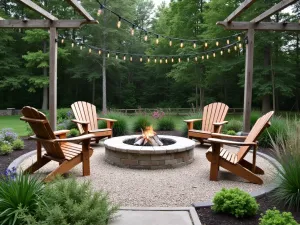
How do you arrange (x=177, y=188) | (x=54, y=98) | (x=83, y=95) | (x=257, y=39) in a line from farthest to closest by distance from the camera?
1. (x=83, y=95)
2. (x=257, y=39)
3. (x=54, y=98)
4. (x=177, y=188)

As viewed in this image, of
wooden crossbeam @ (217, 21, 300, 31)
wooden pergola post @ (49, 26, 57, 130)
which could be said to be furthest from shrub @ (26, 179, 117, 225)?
wooden crossbeam @ (217, 21, 300, 31)

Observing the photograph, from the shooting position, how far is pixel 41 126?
132 inches

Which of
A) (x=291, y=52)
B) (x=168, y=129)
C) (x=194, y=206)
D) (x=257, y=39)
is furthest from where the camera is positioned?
(x=291, y=52)

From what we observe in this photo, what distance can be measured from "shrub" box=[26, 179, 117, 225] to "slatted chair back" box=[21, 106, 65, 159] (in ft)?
3.86

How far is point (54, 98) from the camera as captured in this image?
6.37 m

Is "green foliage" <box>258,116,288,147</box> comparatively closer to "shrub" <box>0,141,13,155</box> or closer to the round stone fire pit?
the round stone fire pit

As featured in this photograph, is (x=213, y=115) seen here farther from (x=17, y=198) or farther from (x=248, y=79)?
(x=17, y=198)

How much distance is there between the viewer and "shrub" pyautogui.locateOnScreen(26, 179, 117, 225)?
1978mm

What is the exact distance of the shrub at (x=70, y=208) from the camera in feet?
6.49

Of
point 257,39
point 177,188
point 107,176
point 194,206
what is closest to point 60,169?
point 107,176

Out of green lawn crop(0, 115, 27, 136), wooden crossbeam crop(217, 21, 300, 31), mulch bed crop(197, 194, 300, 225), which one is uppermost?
wooden crossbeam crop(217, 21, 300, 31)

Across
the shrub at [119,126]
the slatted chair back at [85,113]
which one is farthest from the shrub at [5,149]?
the shrub at [119,126]

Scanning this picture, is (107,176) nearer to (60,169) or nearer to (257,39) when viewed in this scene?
(60,169)

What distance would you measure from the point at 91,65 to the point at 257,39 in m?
10.0
